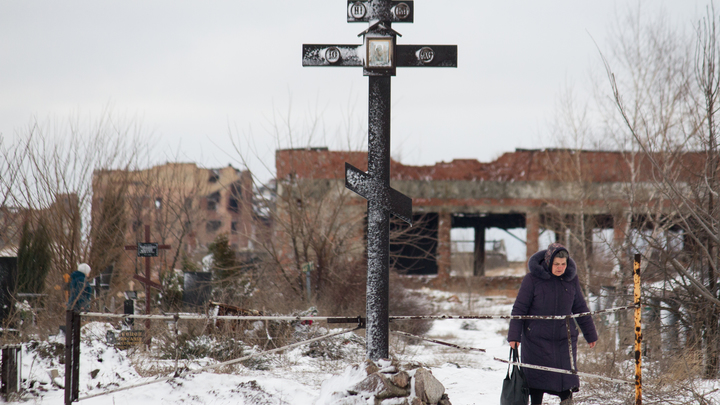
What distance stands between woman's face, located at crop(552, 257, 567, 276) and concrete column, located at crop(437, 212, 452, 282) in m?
21.8

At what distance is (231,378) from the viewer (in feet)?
20.9

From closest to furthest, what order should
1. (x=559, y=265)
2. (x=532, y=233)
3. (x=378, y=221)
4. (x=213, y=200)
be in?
(x=559, y=265) < (x=378, y=221) < (x=532, y=233) < (x=213, y=200)

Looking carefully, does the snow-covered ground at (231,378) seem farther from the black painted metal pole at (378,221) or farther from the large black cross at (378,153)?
the large black cross at (378,153)

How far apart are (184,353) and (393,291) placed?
21.1 ft

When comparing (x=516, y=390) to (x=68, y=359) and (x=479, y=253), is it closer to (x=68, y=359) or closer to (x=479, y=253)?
(x=68, y=359)

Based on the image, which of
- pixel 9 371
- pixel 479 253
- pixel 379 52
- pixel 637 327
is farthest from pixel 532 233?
pixel 9 371

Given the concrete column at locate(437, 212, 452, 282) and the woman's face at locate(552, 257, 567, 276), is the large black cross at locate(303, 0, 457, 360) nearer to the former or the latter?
the woman's face at locate(552, 257, 567, 276)

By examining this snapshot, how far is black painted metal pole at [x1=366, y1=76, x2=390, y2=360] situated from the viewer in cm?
477

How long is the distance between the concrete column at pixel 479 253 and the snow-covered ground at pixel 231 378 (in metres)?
20.0

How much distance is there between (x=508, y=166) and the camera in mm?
26266

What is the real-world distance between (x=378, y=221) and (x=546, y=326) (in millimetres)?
1618

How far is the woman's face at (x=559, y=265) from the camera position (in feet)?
15.3

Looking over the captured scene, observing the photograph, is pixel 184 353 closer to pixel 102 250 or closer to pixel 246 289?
pixel 246 289

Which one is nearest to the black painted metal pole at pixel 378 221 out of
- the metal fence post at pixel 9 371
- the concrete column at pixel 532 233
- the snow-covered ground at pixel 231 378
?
the snow-covered ground at pixel 231 378
